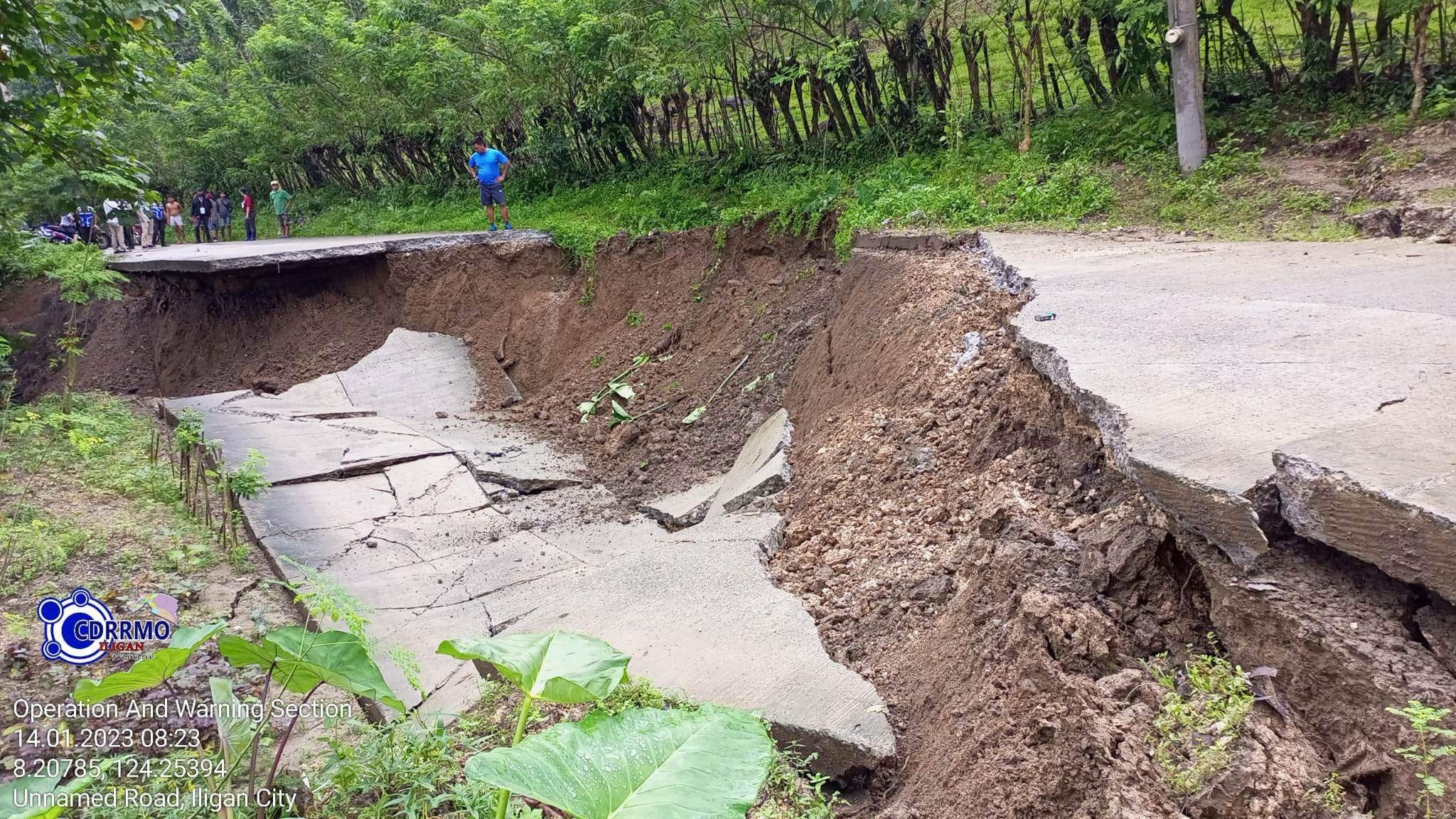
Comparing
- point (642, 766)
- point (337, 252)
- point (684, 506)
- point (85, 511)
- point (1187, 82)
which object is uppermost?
point (337, 252)

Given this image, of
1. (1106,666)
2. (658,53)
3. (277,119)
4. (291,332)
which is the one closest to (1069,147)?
(658,53)

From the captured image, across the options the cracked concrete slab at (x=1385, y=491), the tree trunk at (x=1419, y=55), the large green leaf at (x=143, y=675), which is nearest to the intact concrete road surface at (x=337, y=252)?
the tree trunk at (x=1419, y=55)

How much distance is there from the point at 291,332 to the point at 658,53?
7235mm

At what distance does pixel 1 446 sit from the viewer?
279 inches

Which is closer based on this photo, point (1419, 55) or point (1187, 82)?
point (1419, 55)

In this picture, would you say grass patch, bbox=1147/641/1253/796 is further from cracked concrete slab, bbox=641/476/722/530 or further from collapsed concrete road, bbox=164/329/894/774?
cracked concrete slab, bbox=641/476/722/530

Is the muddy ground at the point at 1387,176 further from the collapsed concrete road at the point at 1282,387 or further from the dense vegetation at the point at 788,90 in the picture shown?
the collapsed concrete road at the point at 1282,387

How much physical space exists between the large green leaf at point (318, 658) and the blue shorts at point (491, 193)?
11863 mm

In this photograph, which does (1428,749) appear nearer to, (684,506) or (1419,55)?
(684,506)

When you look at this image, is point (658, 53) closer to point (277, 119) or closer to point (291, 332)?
point (291, 332)

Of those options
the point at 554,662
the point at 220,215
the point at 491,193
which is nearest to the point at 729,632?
the point at 554,662

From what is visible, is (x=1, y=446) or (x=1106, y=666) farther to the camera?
(x=1, y=446)

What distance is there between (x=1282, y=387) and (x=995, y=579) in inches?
43.7

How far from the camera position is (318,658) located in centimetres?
227
